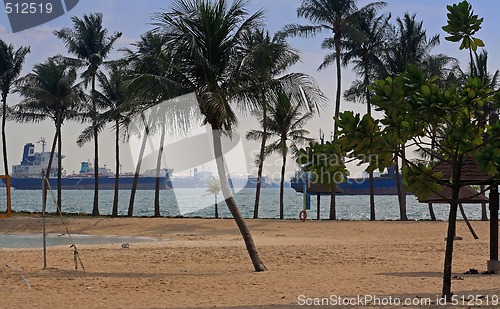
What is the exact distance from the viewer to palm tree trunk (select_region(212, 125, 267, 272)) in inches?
585

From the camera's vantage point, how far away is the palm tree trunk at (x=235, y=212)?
14.9 metres

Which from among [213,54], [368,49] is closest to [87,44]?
[368,49]

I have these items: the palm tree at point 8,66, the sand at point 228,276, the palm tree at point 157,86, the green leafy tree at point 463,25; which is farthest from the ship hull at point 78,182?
the green leafy tree at point 463,25

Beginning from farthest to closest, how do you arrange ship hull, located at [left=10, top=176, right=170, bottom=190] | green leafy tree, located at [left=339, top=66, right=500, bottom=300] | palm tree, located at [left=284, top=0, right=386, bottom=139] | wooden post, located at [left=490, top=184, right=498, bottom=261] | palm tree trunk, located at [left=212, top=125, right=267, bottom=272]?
ship hull, located at [left=10, top=176, right=170, bottom=190] → palm tree, located at [left=284, top=0, right=386, bottom=139] → palm tree trunk, located at [left=212, top=125, right=267, bottom=272] → wooden post, located at [left=490, top=184, right=498, bottom=261] → green leafy tree, located at [left=339, top=66, right=500, bottom=300]

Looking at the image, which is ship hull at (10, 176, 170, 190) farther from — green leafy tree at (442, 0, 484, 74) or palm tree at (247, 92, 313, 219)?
green leafy tree at (442, 0, 484, 74)

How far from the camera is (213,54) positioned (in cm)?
1545

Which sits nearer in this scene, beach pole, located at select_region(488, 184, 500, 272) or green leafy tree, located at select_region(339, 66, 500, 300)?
green leafy tree, located at select_region(339, 66, 500, 300)

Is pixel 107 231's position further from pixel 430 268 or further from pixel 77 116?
pixel 430 268

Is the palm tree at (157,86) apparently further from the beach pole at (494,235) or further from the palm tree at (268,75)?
the beach pole at (494,235)

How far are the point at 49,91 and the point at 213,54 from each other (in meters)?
28.6

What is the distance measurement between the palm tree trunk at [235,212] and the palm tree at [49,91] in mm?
27265

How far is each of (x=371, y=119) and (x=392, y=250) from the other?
10828 mm

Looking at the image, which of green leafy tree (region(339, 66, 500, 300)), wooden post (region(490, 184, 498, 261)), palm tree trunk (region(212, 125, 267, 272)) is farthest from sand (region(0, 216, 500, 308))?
green leafy tree (region(339, 66, 500, 300))

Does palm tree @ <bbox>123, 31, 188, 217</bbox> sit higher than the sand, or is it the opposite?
palm tree @ <bbox>123, 31, 188, 217</bbox>
